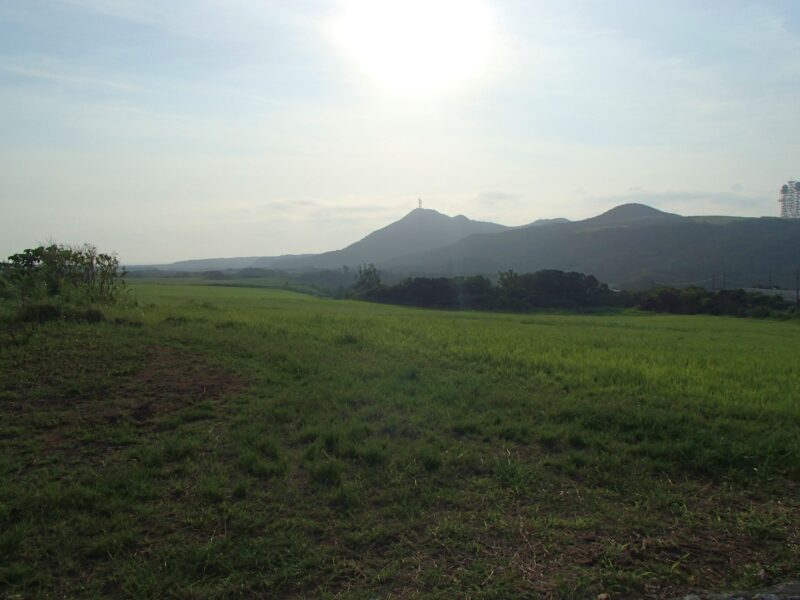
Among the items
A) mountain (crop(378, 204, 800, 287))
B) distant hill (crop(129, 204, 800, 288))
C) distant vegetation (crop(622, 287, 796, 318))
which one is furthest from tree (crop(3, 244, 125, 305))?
mountain (crop(378, 204, 800, 287))

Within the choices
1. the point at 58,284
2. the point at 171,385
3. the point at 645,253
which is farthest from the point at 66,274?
the point at 645,253

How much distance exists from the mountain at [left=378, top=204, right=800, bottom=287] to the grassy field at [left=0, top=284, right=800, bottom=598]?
81224mm

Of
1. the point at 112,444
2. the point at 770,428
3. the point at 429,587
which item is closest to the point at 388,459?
the point at 429,587

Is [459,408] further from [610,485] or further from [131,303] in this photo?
[131,303]

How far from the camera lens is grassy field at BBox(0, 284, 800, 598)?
3814mm

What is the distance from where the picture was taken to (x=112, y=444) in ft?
19.6

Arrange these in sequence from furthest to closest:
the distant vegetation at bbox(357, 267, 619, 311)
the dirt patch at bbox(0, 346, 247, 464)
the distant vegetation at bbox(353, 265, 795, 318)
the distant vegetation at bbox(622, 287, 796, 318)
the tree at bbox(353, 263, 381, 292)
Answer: the tree at bbox(353, 263, 381, 292) → the distant vegetation at bbox(357, 267, 619, 311) → the distant vegetation at bbox(353, 265, 795, 318) → the distant vegetation at bbox(622, 287, 796, 318) → the dirt patch at bbox(0, 346, 247, 464)

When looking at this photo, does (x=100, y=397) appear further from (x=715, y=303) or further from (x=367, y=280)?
(x=367, y=280)

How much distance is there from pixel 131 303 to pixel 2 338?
7.75 m

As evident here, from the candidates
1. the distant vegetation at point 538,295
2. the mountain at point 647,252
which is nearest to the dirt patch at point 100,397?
the distant vegetation at point 538,295

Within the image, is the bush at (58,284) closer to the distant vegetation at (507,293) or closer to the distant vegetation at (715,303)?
the distant vegetation at (507,293)

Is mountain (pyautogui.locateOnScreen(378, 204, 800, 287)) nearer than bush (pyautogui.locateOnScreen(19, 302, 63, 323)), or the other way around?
bush (pyautogui.locateOnScreen(19, 302, 63, 323))

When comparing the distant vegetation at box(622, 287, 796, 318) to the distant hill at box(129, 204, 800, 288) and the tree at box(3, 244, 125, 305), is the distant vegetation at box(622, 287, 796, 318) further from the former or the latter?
the tree at box(3, 244, 125, 305)

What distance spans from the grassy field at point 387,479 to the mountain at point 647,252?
81224 millimetres
